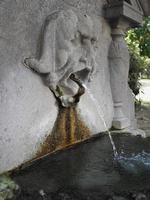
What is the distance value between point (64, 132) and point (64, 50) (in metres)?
0.79

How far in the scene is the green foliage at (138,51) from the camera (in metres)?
8.85

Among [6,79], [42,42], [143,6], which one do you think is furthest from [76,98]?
[143,6]

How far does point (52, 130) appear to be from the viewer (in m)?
3.33

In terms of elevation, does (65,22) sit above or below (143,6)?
below

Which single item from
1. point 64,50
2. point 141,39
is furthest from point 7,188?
point 141,39

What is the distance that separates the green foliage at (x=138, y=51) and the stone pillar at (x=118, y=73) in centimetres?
405

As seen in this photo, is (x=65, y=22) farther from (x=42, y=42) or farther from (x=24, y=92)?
(x=24, y=92)

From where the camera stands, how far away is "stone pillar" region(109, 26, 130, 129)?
15.2ft

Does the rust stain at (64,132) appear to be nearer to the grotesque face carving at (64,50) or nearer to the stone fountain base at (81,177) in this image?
the stone fountain base at (81,177)

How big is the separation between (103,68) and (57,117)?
1.36 m

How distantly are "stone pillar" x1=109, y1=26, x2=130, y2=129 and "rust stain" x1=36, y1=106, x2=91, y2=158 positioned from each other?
105 cm

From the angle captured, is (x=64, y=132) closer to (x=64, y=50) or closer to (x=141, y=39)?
(x=64, y=50)

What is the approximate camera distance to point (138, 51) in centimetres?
959

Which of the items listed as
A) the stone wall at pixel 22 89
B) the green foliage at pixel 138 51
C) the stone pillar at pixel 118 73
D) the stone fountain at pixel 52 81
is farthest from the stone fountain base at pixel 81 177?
the green foliage at pixel 138 51
